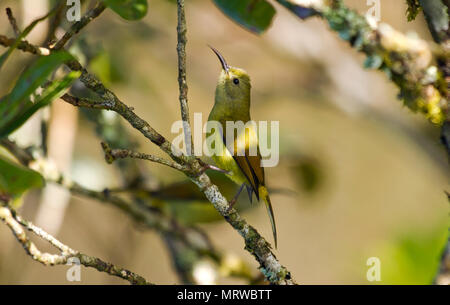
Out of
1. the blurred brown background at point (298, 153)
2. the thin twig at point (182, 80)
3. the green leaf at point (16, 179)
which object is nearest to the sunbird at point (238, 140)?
the blurred brown background at point (298, 153)

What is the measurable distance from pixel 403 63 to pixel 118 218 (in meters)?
1.91

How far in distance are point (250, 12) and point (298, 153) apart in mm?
1190

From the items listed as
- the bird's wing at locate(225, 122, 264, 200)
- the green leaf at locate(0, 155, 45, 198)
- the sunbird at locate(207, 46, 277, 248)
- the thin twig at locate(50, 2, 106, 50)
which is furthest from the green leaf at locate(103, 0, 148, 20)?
the bird's wing at locate(225, 122, 264, 200)

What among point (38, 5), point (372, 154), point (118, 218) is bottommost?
point (118, 218)

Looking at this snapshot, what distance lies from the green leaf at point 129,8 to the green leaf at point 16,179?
0.33 meters

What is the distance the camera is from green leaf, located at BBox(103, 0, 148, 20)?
938mm

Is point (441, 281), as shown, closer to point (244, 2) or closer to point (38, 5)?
point (244, 2)

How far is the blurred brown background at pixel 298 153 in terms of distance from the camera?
2.24m

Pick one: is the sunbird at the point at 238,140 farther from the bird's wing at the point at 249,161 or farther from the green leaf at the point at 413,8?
the green leaf at the point at 413,8

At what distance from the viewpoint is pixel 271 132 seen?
223 cm

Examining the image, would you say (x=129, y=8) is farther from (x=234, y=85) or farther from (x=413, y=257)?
(x=413, y=257)

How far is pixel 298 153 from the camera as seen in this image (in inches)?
88.3
